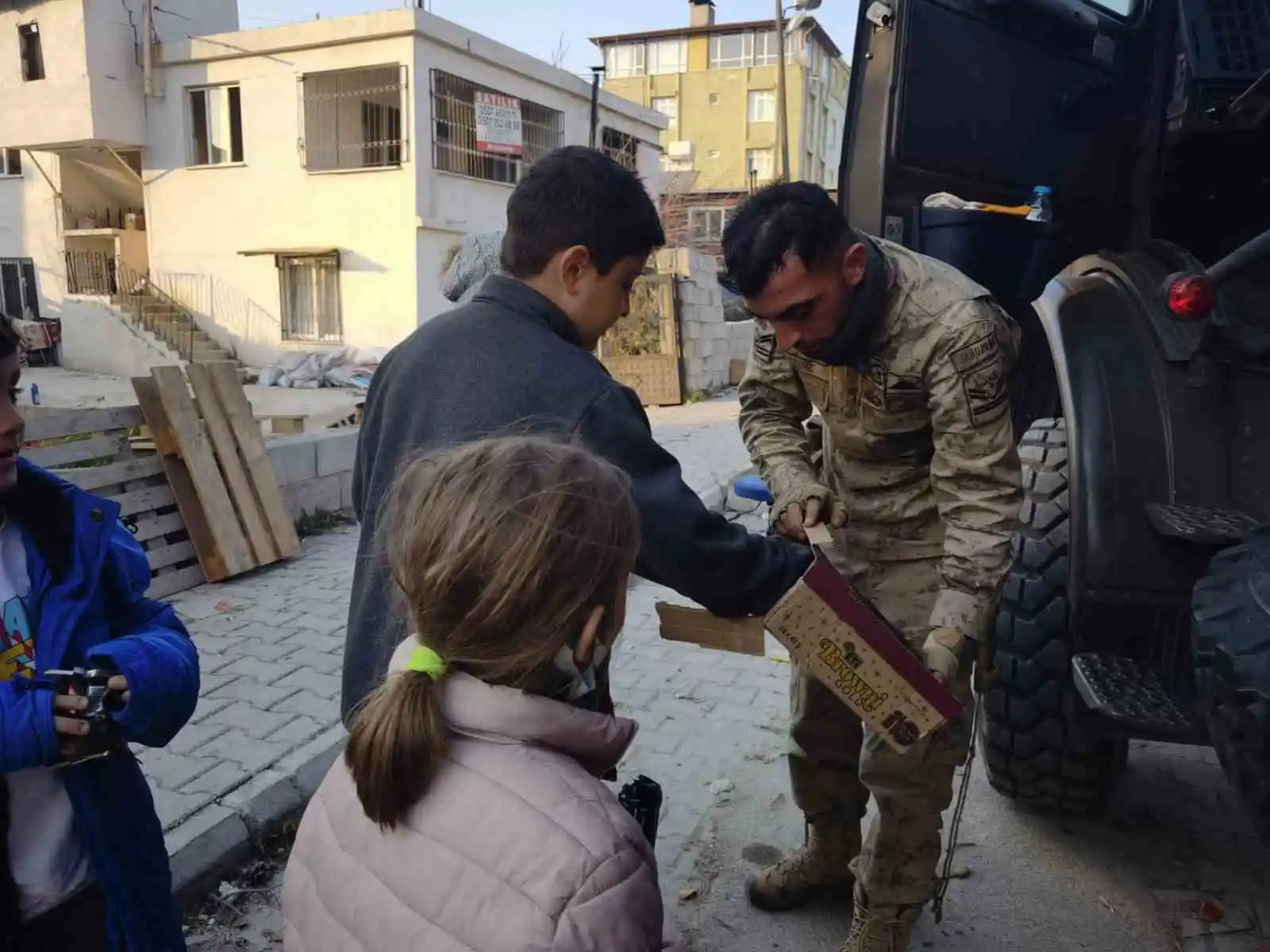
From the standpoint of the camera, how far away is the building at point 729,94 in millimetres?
36094

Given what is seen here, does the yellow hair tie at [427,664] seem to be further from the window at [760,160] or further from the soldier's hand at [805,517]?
the window at [760,160]

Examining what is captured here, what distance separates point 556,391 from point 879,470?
107 centimetres

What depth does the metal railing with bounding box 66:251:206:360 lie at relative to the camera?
1748 cm

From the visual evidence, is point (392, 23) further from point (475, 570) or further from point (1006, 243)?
point (475, 570)

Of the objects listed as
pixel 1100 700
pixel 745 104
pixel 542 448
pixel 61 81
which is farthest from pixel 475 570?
pixel 745 104

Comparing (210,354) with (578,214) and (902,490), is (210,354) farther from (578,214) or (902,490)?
(578,214)

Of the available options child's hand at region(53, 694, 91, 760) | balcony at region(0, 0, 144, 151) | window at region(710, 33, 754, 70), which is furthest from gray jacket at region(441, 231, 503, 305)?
window at region(710, 33, 754, 70)

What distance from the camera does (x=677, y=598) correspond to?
526cm

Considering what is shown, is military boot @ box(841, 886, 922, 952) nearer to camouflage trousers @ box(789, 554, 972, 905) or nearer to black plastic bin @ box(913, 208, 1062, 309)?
camouflage trousers @ box(789, 554, 972, 905)

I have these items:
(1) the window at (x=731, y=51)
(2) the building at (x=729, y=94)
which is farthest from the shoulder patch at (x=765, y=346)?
(1) the window at (x=731, y=51)

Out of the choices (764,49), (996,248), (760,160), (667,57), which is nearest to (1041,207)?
(996,248)

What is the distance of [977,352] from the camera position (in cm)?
205

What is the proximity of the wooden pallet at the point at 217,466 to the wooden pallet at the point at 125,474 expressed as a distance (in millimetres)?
65

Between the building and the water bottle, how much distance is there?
32484 mm
